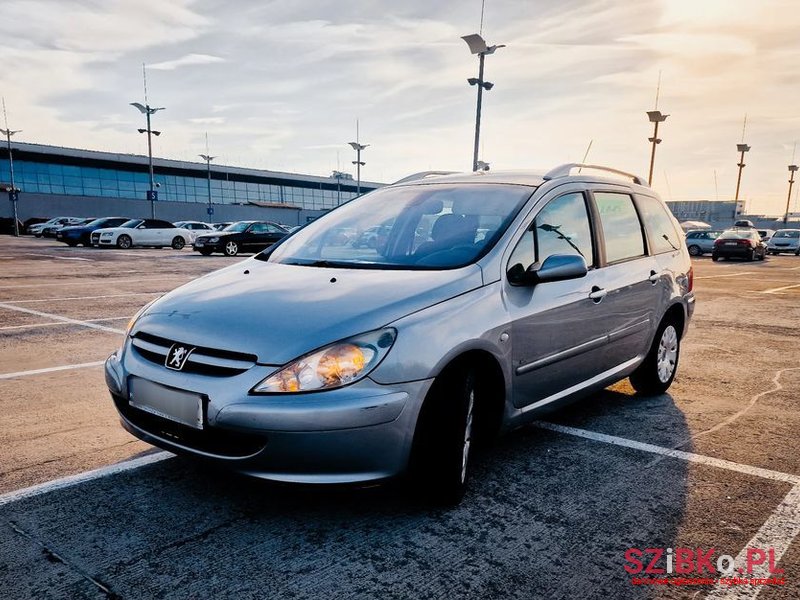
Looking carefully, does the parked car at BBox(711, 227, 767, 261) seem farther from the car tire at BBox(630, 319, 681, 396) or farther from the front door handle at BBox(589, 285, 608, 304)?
the front door handle at BBox(589, 285, 608, 304)

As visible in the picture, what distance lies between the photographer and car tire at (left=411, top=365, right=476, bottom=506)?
8.57 feet

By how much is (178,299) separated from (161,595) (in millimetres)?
1425

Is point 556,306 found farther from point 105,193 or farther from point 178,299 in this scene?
point 105,193

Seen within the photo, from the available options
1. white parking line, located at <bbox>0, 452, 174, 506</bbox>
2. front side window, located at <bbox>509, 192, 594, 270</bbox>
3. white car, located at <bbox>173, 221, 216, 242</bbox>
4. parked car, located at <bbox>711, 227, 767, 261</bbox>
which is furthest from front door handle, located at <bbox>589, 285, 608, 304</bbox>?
white car, located at <bbox>173, 221, 216, 242</bbox>

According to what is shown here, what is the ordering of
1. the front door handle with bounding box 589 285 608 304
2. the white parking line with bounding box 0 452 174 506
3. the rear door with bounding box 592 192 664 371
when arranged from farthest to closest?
1. the rear door with bounding box 592 192 664 371
2. the front door handle with bounding box 589 285 608 304
3. the white parking line with bounding box 0 452 174 506

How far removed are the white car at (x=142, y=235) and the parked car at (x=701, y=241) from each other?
25980 millimetres

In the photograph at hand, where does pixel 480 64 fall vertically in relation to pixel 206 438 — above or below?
above

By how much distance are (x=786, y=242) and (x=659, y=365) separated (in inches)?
1396

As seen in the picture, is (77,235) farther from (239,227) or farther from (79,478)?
(79,478)

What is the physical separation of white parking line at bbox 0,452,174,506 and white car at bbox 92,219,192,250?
26.9 m

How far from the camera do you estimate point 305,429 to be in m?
2.34

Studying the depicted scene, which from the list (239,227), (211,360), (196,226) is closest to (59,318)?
(211,360)

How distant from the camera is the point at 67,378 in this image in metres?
5.05

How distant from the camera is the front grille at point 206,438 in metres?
2.41
